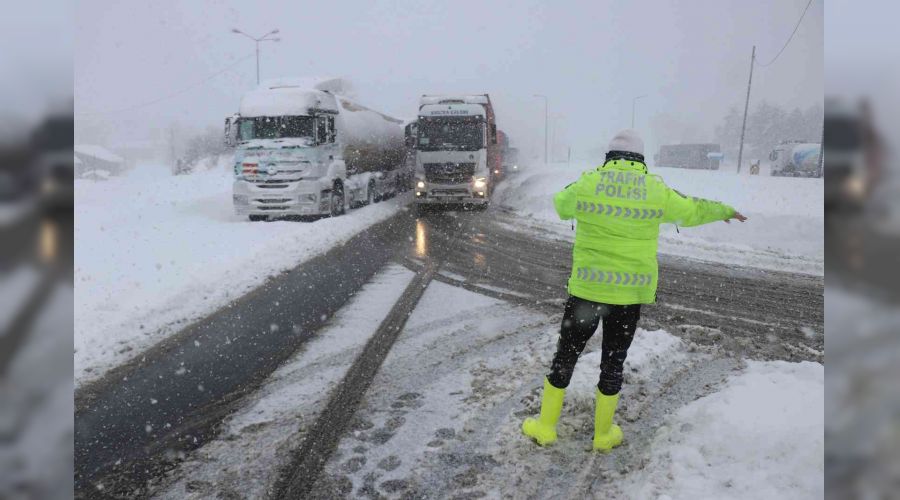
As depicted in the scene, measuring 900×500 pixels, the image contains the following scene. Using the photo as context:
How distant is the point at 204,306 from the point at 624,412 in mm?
5271

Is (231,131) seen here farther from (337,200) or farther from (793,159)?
(793,159)

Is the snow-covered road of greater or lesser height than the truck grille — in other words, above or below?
below

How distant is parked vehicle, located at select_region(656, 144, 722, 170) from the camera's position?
5409 cm

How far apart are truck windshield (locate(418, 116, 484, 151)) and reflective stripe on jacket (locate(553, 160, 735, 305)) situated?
15.2m

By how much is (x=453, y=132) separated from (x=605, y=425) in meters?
15.6

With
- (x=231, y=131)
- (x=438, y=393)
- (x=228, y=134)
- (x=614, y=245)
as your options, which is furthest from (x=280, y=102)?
(x=614, y=245)

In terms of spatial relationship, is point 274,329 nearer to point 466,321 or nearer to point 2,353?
point 466,321

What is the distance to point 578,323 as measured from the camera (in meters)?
3.56

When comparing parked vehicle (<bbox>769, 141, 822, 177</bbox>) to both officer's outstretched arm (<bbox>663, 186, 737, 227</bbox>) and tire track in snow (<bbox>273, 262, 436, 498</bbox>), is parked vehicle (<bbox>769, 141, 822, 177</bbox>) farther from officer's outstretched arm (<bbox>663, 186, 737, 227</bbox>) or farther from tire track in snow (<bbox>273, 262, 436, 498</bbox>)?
officer's outstretched arm (<bbox>663, 186, 737, 227</bbox>)

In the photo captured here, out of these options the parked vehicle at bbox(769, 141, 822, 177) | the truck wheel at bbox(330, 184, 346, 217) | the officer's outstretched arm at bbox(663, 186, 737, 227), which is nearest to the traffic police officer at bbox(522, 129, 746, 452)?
the officer's outstretched arm at bbox(663, 186, 737, 227)

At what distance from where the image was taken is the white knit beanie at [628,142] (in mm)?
3488

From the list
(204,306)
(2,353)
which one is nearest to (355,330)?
(204,306)

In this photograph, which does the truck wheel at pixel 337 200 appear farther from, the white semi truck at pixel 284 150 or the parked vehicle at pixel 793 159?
the parked vehicle at pixel 793 159

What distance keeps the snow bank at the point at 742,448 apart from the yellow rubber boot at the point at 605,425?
25 cm
